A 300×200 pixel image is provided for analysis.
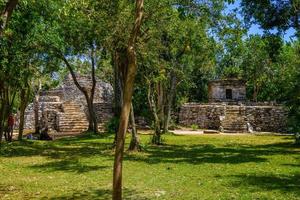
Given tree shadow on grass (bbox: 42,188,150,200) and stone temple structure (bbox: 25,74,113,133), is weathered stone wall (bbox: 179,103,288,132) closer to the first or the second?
stone temple structure (bbox: 25,74,113,133)

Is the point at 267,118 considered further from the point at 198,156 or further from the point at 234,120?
the point at 198,156

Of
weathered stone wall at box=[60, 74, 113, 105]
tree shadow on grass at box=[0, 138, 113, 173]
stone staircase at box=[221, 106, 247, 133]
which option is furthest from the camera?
weathered stone wall at box=[60, 74, 113, 105]

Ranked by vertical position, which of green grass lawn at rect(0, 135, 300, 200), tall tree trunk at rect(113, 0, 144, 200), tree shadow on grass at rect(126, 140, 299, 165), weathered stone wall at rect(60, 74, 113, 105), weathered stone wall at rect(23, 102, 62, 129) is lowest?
green grass lawn at rect(0, 135, 300, 200)

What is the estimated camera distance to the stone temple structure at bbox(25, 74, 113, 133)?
Result: 4450 cm

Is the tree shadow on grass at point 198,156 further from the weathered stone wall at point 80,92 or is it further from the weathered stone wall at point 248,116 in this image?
the weathered stone wall at point 80,92

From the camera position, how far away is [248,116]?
49.6 metres

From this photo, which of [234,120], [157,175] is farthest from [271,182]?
[234,120]

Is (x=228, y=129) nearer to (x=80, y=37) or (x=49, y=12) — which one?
(x=80, y=37)

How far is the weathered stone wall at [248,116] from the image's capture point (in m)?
49.1

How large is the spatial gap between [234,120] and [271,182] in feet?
116

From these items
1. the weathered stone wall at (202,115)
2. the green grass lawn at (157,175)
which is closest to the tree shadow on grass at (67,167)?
the green grass lawn at (157,175)

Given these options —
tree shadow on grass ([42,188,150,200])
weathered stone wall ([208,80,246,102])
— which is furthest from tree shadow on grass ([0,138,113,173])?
weathered stone wall ([208,80,246,102])

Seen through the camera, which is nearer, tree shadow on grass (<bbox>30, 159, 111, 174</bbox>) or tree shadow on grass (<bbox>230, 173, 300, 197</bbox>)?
tree shadow on grass (<bbox>230, 173, 300, 197</bbox>)

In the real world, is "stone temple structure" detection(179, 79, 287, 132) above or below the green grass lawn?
above
